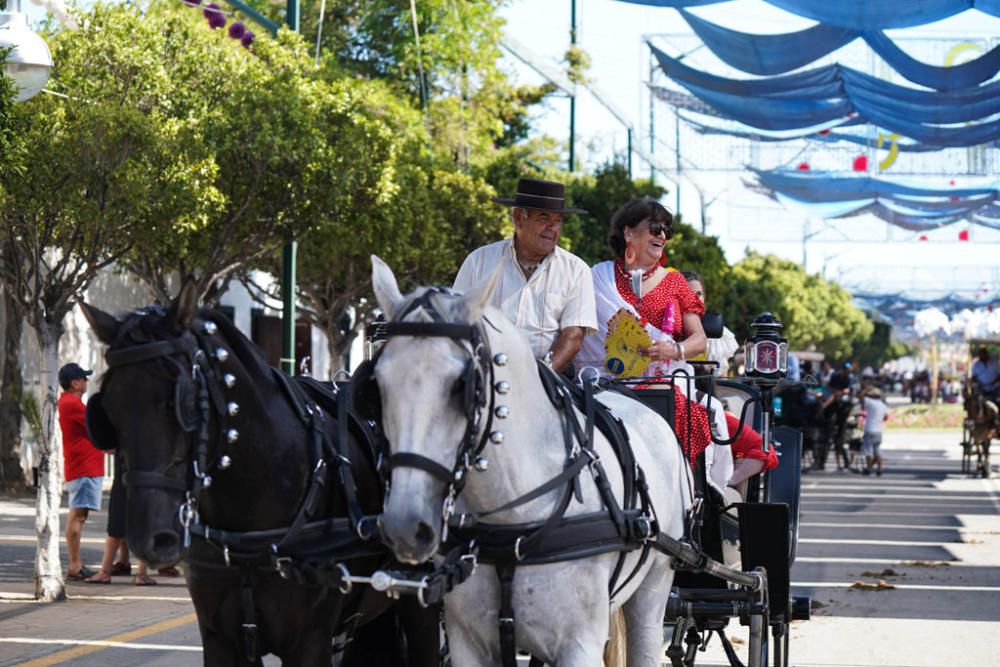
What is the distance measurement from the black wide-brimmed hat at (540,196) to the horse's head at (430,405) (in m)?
1.61

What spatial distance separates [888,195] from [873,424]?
923cm

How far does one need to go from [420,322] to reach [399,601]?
2173mm

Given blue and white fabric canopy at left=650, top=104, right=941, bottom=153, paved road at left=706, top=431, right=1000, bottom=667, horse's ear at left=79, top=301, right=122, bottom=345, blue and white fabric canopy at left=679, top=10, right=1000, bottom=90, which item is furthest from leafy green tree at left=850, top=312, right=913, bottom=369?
horse's ear at left=79, top=301, right=122, bottom=345

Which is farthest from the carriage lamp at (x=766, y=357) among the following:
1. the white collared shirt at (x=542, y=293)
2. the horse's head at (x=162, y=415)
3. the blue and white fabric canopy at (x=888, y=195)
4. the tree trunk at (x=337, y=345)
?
the blue and white fabric canopy at (x=888, y=195)

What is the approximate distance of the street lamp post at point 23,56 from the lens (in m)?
9.55

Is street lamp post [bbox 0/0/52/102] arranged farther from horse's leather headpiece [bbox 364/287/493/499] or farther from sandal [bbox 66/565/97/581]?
horse's leather headpiece [bbox 364/287/493/499]

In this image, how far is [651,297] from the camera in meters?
7.19

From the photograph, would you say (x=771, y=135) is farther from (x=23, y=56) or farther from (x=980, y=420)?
(x=23, y=56)

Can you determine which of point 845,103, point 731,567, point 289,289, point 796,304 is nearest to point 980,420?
point 845,103

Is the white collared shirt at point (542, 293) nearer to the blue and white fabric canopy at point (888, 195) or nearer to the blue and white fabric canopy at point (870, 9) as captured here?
the blue and white fabric canopy at point (870, 9)

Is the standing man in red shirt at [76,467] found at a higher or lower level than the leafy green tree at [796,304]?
lower

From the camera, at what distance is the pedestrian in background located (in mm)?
29266

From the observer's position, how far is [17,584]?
42.4 ft

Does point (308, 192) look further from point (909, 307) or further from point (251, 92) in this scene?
point (909, 307)
